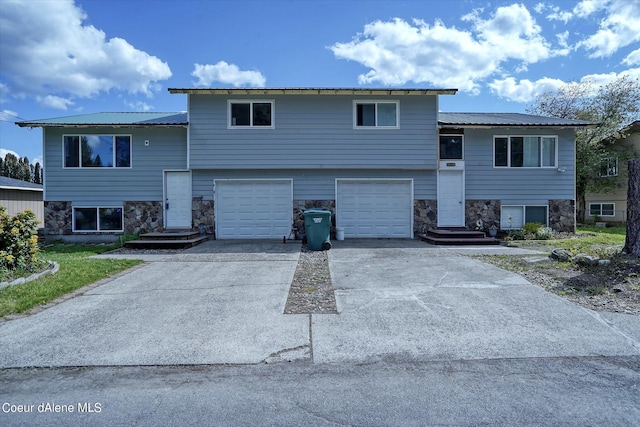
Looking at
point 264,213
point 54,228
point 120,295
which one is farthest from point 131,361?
point 54,228

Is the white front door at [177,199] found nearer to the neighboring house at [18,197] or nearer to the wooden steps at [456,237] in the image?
the wooden steps at [456,237]

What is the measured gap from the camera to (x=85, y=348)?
3.79 metres

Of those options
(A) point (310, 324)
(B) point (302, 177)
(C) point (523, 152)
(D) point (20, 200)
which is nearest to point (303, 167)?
(B) point (302, 177)

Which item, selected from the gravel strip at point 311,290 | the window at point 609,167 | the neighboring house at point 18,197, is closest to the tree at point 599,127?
the window at point 609,167

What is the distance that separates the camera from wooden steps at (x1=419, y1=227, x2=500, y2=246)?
11.9 meters

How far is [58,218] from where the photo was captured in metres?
13.2

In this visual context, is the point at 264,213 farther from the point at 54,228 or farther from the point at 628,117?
the point at 628,117

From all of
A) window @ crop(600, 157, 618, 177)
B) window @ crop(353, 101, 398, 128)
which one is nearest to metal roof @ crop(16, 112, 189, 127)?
window @ crop(353, 101, 398, 128)

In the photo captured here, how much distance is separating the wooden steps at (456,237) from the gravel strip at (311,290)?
500 centimetres

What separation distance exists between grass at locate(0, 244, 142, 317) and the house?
435cm

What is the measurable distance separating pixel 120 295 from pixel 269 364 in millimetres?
3631

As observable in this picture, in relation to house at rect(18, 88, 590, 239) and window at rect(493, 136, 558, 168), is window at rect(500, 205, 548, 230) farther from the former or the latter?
window at rect(493, 136, 558, 168)

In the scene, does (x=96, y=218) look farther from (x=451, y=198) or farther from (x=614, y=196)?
→ (x=614, y=196)

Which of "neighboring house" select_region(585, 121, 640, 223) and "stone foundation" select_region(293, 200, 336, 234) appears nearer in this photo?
"stone foundation" select_region(293, 200, 336, 234)
